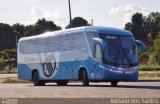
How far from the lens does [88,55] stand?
3203cm

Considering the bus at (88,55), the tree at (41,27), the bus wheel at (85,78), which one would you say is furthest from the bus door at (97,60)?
the tree at (41,27)

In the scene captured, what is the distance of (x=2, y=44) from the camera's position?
13488 cm

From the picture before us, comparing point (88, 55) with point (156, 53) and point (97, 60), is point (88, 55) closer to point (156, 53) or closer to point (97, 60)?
point (97, 60)

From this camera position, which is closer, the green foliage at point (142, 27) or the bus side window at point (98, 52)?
the bus side window at point (98, 52)

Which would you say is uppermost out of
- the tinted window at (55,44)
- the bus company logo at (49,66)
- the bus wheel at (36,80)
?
the tinted window at (55,44)

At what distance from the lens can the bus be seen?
30.9m

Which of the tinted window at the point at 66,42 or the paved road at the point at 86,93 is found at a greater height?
the tinted window at the point at 66,42

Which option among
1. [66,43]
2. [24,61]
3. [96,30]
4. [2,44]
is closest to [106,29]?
[96,30]

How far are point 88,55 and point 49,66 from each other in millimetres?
5792

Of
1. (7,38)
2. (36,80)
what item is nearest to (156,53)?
(36,80)

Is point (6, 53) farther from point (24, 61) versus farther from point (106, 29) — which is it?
point (106, 29)

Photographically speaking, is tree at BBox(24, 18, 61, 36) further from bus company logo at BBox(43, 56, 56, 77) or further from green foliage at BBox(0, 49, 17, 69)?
bus company logo at BBox(43, 56, 56, 77)

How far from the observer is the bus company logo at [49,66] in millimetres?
36625

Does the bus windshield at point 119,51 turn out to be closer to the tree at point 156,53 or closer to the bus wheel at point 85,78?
the bus wheel at point 85,78
